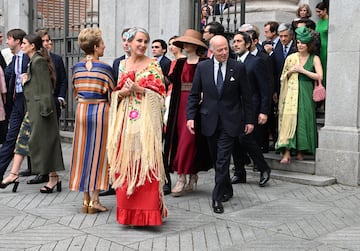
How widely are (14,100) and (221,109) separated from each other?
2.95 meters

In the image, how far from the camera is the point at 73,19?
12.6 metres

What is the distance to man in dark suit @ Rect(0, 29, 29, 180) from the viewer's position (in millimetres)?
7395

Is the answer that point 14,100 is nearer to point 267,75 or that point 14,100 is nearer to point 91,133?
point 91,133

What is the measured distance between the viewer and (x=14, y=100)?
768cm

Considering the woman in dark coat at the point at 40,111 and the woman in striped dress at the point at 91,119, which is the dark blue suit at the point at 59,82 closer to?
the woman in dark coat at the point at 40,111

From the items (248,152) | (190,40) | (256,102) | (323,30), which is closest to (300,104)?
(256,102)

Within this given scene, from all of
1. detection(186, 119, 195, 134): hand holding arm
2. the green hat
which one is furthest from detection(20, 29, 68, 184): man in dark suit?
the green hat

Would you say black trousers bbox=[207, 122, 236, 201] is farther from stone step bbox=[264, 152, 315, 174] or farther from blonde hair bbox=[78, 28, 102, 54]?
stone step bbox=[264, 152, 315, 174]

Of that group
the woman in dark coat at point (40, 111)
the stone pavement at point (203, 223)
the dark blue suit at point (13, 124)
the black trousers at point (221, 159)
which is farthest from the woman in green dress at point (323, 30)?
the dark blue suit at point (13, 124)

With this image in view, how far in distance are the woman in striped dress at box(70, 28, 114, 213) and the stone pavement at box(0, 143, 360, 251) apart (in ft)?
1.29

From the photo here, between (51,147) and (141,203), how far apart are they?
194 centimetres

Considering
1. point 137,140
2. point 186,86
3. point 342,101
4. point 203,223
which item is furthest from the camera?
point 342,101

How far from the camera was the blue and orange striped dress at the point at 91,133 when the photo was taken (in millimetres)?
6035

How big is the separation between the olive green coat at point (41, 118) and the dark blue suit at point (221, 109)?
1.70 meters
